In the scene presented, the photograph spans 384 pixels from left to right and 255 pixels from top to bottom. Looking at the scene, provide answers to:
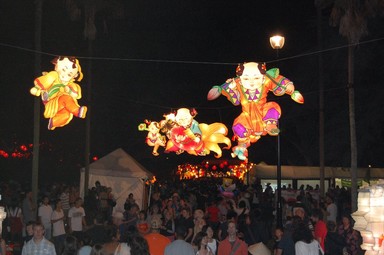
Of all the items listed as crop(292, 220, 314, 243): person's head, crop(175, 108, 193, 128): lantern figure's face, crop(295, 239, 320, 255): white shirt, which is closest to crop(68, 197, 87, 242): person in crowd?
crop(292, 220, 314, 243): person's head

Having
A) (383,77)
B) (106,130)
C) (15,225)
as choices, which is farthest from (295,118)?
(15,225)

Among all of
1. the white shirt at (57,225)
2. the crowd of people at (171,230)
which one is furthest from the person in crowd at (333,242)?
the white shirt at (57,225)

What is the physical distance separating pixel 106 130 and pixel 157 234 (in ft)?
116

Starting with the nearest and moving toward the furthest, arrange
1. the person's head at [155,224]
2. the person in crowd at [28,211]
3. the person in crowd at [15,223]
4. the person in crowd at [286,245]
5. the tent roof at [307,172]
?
the person's head at [155,224] < the person in crowd at [286,245] < the person in crowd at [15,223] < the person in crowd at [28,211] < the tent roof at [307,172]

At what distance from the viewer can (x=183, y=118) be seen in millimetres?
25797

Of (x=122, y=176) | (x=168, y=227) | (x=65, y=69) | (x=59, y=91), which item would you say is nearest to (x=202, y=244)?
(x=168, y=227)

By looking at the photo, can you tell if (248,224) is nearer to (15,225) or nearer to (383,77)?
(15,225)

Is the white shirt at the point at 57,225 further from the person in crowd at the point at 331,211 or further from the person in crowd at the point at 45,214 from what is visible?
the person in crowd at the point at 331,211

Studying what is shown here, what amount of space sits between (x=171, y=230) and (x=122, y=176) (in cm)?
1009

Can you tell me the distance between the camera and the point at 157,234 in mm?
11414

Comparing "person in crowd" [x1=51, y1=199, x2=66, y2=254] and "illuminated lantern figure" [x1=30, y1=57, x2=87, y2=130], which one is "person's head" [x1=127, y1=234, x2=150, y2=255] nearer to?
"illuminated lantern figure" [x1=30, y1=57, x2=87, y2=130]

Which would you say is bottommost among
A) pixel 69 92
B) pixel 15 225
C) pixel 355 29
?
pixel 15 225

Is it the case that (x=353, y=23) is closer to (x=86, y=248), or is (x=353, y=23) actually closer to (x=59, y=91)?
(x=59, y=91)

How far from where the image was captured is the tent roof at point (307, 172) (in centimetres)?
3525
